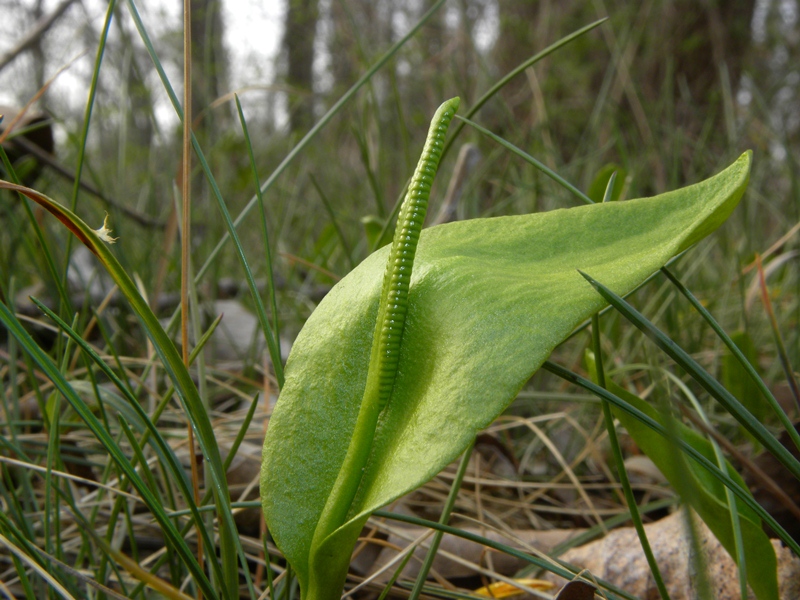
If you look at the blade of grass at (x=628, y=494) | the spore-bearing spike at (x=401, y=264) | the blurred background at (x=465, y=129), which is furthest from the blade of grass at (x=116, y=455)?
the blurred background at (x=465, y=129)

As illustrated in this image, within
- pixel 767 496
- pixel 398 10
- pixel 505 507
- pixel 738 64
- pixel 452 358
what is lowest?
pixel 505 507

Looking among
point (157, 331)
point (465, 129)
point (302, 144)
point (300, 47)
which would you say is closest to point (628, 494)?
point (157, 331)

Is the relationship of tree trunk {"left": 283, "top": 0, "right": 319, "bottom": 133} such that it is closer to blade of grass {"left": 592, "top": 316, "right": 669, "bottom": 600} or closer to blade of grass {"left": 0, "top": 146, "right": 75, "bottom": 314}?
blade of grass {"left": 0, "top": 146, "right": 75, "bottom": 314}

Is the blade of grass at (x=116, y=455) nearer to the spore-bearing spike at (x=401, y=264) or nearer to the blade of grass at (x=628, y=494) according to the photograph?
the spore-bearing spike at (x=401, y=264)

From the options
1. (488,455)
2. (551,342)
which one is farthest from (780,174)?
(551,342)

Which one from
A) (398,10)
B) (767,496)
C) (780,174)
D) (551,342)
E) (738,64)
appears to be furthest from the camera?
(398,10)

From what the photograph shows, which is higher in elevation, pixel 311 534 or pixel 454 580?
pixel 311 534

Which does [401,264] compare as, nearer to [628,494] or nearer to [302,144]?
[628,494]

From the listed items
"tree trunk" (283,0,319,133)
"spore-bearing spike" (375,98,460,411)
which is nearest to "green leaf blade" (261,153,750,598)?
"spore-bearing spike" (375,98,460,411)

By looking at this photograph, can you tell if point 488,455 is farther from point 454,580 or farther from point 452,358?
point 452,358
